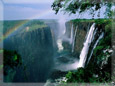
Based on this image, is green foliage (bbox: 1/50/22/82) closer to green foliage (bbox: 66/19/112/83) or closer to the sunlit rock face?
the sunlit rock face

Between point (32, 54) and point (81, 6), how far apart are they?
1.02 meters

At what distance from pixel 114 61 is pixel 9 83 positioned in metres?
1.51

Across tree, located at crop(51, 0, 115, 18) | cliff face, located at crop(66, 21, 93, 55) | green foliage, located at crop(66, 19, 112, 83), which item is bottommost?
green foliage, located at crop(66, 19, 112, 83)

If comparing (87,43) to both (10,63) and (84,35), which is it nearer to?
(84,35)

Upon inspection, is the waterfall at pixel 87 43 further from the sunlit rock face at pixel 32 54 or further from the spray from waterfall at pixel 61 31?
the sunlit rock face at pixel 32 54

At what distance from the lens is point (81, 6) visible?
6.28 feet

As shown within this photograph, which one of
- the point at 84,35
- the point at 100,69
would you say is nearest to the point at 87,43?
the point at 84,35

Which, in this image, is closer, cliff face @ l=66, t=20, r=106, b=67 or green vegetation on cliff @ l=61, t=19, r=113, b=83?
green vegetation on cliff @ l=61, t=19, r=113, b=83

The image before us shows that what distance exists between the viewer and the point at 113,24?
1.81 m

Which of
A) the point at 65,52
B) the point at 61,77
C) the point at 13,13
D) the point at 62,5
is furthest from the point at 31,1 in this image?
the point at 61,77

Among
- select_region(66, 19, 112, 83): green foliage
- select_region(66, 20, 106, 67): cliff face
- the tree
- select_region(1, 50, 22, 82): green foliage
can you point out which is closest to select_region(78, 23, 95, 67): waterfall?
select_region(66, 20, 106, 67): cliff face

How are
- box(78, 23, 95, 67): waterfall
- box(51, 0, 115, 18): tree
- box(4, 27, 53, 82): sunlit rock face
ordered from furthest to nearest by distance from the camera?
box(78, 23, 95, 67): waterfall
box(4, 27, 53, 82): sunlit rock face
box(51, 0, 115, 18): tree

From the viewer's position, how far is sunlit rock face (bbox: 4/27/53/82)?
76.0 inches

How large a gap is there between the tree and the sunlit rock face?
361 mm
